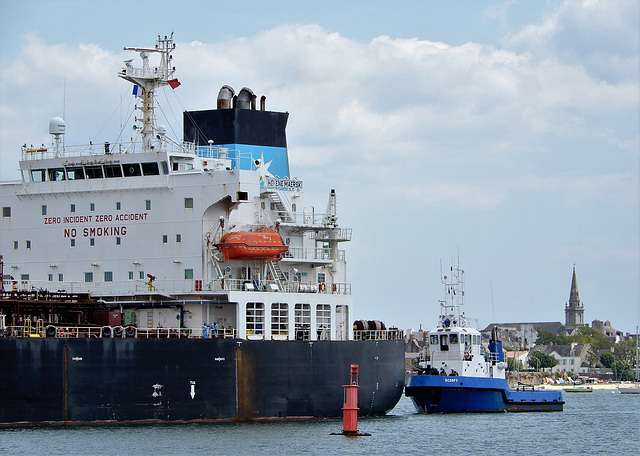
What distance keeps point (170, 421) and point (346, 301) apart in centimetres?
1010

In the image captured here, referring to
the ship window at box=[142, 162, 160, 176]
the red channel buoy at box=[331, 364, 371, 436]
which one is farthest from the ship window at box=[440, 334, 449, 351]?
the ship window at box=[142, 162, 160, 176]

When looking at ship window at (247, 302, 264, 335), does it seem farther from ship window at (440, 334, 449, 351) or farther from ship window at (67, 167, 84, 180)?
ship window at (440, 334, 449, 351)

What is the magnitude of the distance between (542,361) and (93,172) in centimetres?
13172

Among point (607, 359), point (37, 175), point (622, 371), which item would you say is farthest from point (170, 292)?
point (607, 359)

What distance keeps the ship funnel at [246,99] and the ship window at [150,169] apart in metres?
6.58

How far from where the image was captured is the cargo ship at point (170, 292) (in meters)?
41.3

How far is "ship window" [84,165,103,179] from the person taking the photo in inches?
1858

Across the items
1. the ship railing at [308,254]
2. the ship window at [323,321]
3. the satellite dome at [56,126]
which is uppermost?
the satellite dome at [56,126]

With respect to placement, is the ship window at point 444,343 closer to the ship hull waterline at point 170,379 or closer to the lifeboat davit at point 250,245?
the ship hull waterline at point 170,379

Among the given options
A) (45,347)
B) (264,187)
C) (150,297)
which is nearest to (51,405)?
(45,347)

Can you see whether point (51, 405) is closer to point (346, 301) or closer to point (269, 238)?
point (269, 238)

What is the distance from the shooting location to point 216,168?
47812 millimetres

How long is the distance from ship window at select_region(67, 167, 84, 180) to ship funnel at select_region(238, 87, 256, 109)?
26.1 ft

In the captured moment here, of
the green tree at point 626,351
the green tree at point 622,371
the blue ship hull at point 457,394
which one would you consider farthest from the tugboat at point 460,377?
the green tree at point 626,351
